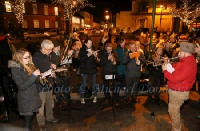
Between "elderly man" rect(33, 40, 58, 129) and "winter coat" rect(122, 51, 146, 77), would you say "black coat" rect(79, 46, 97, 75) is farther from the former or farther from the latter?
"elderly man" rect(33, 40, 58, 129)

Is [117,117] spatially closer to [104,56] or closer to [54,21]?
[104,56]

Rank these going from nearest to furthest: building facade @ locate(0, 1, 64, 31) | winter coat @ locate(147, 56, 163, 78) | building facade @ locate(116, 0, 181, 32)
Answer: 1. winter coat @ locate(147, 56, 163, 78)
2. building facade @ locate(0, 1, 64, 31)
3. building facade @ locate(116, 0, 181, 32)

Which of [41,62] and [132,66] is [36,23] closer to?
[132,66]

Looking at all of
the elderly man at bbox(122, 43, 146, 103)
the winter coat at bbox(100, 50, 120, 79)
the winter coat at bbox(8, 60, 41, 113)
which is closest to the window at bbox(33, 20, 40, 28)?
the winter coat at bbox(100, 50, 120, 79)

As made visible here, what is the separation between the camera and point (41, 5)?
41531 mm

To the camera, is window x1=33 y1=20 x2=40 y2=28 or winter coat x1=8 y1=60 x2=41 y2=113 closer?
winter coat x1=8 y1=60 x2=41 y2=113

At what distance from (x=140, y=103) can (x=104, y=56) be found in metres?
2.08

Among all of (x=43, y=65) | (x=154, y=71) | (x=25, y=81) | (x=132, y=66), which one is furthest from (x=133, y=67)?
(x=25, y=81)

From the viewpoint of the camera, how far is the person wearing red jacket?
346 cm

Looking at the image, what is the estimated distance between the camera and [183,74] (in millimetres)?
3434

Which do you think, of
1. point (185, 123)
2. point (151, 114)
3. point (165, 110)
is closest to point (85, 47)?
point (151, 114)

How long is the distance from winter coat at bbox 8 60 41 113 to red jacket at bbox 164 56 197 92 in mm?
2765

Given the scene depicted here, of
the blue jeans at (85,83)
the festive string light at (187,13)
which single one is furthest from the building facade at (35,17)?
the blue jeans at (85,83)

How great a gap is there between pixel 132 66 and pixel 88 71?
1.40 m
